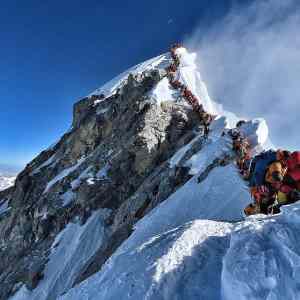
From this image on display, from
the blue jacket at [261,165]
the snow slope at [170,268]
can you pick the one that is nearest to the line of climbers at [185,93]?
the blue jacket at [261,165]

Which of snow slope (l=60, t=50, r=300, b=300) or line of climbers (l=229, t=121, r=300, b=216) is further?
line of climbers (l=229, t=121, r=300, b=216)

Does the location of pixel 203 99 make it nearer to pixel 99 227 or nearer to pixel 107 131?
pixel 107 131

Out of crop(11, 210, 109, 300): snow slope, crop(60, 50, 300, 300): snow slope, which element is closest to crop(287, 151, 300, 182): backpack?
crop(60, 50, 300, 300): snow slope

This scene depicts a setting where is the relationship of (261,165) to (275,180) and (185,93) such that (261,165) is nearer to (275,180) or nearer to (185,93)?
(275,180)

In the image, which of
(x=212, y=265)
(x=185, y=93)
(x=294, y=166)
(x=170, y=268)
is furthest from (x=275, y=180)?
(x=185, y=93)

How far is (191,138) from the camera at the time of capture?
3158cm

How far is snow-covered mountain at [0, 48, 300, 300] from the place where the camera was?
9617mm

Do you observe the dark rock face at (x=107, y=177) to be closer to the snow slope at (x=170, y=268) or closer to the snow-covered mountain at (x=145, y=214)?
the snow-covered mountain at (x=145, y=214)

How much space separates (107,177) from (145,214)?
11.0m

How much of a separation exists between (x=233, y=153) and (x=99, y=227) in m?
13.3

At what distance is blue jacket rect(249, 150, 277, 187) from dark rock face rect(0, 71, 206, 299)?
12161 millimetres

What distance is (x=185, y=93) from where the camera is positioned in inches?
1500

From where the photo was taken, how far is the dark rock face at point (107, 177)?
95.1 feet

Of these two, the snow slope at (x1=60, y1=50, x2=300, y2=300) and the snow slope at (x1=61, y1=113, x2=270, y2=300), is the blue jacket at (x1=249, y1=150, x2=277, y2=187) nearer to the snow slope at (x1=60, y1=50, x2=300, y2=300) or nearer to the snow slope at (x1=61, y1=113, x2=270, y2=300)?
the snow slope at (x1=60, y1=50, x2=300, y2=300)
